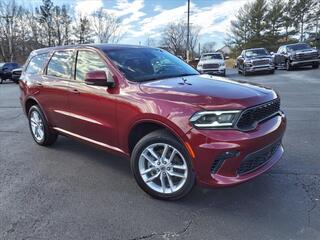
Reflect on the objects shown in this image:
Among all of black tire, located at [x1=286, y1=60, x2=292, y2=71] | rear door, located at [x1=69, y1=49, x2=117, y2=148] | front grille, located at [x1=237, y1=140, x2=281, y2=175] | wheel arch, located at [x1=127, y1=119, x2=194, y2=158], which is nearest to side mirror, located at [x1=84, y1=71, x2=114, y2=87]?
rear door, located at [x1=69, y1=49, x2=117, y2=148]

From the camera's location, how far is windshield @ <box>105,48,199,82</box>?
4.61m

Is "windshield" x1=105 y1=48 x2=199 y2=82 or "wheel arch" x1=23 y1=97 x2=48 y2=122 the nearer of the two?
"windshield" x1=105 y1=48 x2=199 y2=82

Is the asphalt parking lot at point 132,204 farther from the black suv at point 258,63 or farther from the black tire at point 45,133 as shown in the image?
the black suv at point 258,63

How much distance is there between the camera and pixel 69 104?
17.3ft

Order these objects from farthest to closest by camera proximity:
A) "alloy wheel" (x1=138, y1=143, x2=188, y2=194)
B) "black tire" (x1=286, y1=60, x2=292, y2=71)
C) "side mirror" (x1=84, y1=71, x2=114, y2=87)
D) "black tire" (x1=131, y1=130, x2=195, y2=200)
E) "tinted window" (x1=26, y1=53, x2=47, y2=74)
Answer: "black tire" (x1=286, y1=60, x2=292, y2=71)
"tinted window" (x1=26, y1=53, x2=47, y2=74)
"side mirror" (x1=84, y1=71, x2=114, y2=87)
"alloy wheel" (x1=138, y1=143, x2=188, y2=194)
"black tire" (x1=131, y1=130, x2=195, y2=200)

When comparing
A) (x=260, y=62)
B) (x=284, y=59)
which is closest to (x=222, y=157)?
(x=260, y=62)

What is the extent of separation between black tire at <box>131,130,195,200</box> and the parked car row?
19796 mm

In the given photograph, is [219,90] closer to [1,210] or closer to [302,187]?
[302,187]

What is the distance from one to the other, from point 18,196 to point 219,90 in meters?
2.68

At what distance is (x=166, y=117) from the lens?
3795 mm

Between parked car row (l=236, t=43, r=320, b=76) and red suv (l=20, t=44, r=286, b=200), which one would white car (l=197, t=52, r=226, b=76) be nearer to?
parked car row (l=236, t=43, r=320, b=76)

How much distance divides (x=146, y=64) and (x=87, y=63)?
2.81ft

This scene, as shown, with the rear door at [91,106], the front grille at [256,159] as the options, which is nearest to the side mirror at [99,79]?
the rear door at [91,106]

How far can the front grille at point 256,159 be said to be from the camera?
3.68m
